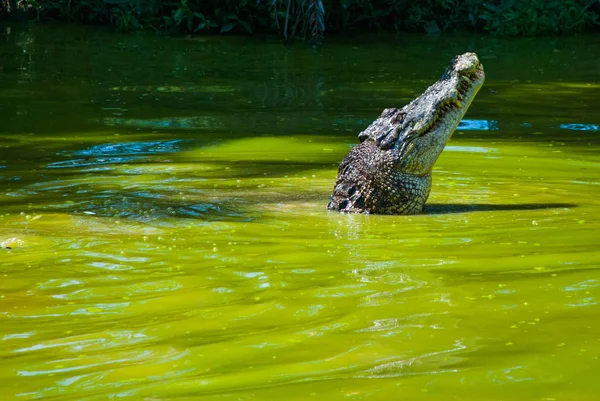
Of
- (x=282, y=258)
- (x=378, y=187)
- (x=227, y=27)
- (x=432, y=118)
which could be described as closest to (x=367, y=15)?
(x=227, y=27)

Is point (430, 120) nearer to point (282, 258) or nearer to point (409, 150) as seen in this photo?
point (409, 150)

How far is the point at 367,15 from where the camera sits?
75.7 feet

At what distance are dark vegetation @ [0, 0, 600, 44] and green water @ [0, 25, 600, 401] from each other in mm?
8810

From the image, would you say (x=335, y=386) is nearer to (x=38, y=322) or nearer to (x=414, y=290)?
(x=414, y=290)

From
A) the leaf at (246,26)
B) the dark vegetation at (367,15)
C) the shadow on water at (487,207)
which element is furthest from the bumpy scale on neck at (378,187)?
the leaf at (246,26)

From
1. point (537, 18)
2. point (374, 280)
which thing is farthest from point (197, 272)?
point (537, 18)

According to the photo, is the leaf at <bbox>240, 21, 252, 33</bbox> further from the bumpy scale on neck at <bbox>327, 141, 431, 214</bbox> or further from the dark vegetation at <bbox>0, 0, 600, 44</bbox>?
the bumpy scale on neck at <bbox>327, 141, 431, 214</bbox>

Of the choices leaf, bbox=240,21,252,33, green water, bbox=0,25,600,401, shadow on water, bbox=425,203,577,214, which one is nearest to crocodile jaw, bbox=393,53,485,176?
shadow on water, bbox=425,203,577,214

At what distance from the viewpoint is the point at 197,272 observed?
521 centimetres

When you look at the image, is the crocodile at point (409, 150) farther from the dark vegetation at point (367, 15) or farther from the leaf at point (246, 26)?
the leaf at point (246, 26)

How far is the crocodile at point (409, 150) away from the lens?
23.2 ft

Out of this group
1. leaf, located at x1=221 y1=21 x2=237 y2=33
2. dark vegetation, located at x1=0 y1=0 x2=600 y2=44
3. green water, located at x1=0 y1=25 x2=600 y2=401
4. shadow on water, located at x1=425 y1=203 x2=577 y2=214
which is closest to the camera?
green water, located at x1=0 y1=25 x2=600 y2=401

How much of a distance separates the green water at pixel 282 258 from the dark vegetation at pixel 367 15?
881cm

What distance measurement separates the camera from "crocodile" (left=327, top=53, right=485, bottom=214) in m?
7.07
